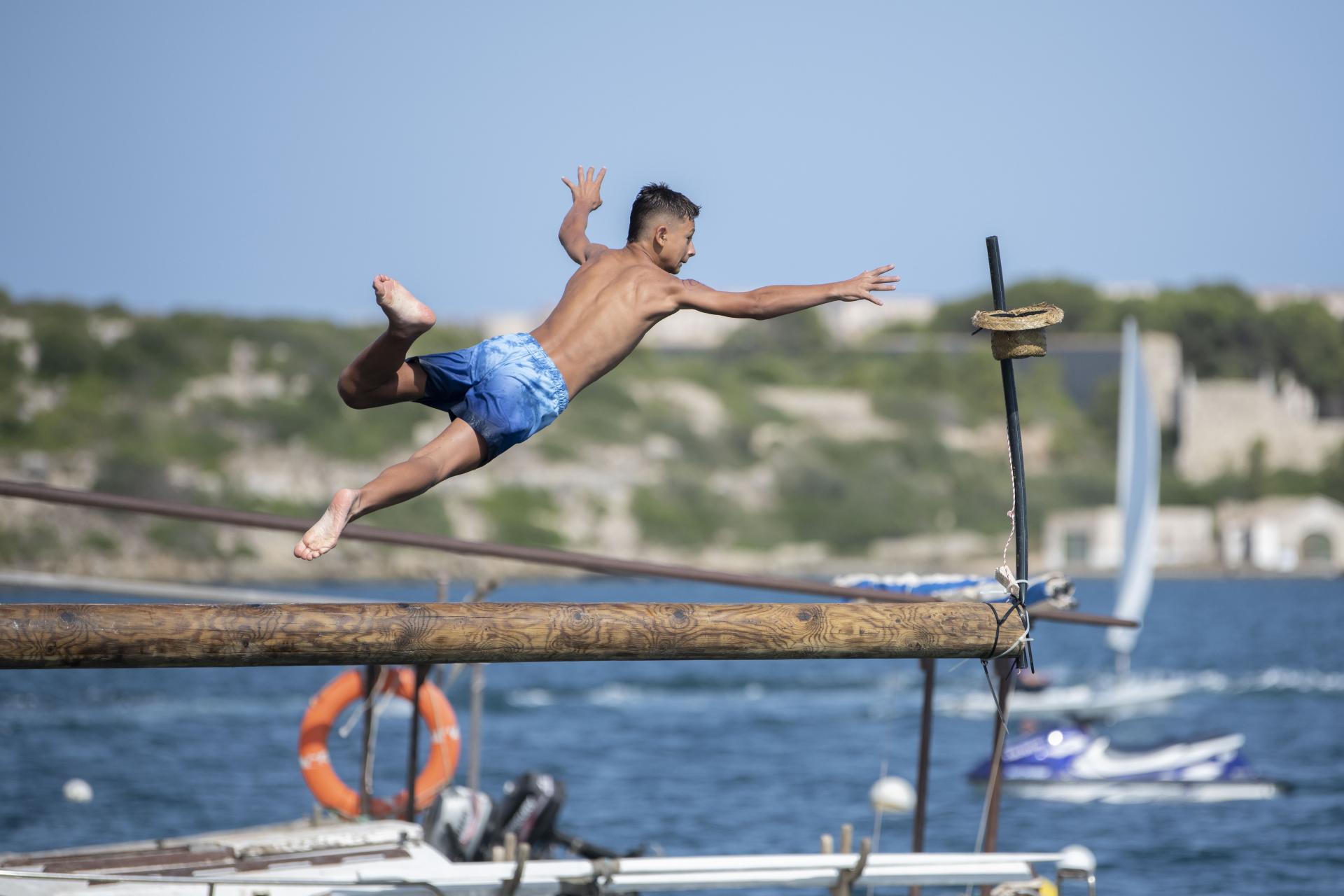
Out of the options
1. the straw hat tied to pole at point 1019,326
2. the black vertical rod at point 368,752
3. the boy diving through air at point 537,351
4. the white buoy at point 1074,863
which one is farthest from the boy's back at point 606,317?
the black vertical rod at point 368,752

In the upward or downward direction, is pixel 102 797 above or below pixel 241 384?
Result: below

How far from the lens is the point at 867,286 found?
5.32 metres

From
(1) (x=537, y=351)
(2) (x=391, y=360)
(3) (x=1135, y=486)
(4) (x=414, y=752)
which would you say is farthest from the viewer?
(3) (x=1135, y=486)

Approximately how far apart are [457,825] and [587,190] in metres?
5.40

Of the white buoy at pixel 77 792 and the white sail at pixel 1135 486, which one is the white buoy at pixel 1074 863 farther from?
the white sail at pixel 1135 486

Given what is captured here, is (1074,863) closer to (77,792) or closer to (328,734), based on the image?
(328,734)

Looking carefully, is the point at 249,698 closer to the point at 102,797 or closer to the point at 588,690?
the point at 588,690

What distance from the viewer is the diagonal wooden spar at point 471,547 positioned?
A: 25.0 feet

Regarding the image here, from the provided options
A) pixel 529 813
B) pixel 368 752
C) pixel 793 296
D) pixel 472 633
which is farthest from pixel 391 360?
pixel 529 813

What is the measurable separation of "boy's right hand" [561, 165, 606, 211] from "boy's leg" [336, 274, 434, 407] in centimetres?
117

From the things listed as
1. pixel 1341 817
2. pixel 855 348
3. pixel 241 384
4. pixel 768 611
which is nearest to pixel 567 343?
pixel 768 611

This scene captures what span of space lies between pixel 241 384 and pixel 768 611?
4023 inches

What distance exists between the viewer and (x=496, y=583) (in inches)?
412

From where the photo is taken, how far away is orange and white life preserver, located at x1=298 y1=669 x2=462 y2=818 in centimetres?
1101
